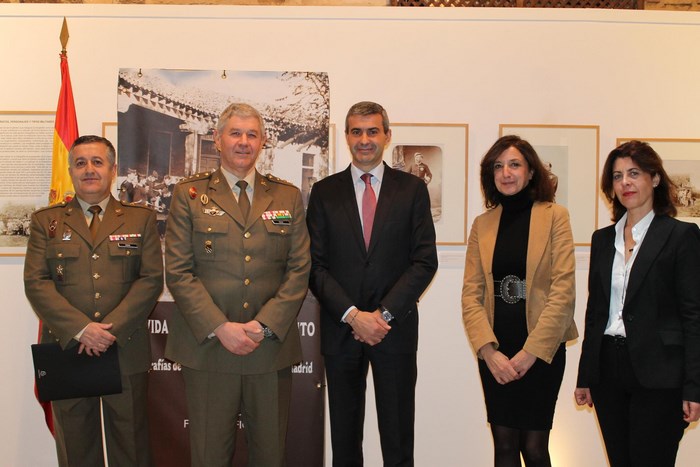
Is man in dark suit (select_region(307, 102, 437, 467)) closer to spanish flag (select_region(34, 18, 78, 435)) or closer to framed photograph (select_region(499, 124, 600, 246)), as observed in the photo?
framed photograph (select_region(499, 124, 600, 246))

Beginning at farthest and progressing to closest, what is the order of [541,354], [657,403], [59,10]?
1. [59,10]
2. [541,354]
3. [657,403]

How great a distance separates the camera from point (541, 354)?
109 inches

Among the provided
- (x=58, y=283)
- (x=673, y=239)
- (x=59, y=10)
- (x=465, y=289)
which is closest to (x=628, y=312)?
(x=673, y=239)

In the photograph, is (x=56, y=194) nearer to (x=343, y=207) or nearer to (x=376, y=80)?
(x=343, y=207)

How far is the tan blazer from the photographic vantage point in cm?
280

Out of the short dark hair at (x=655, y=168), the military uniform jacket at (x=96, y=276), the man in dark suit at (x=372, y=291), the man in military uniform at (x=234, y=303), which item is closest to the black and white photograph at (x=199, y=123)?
the military uniform jacket at (x=96, y=276)

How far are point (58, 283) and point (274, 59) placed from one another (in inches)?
79.4

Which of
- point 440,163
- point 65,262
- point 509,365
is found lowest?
point 509,365

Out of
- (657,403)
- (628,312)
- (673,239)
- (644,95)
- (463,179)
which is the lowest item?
(657,403)

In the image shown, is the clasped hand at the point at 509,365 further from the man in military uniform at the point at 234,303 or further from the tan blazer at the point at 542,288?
the man in military uniform at the point at 234,303

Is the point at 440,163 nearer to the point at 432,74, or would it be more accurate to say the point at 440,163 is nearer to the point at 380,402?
the point at 432,74

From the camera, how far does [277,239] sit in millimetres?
2957

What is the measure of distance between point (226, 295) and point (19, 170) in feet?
7.23

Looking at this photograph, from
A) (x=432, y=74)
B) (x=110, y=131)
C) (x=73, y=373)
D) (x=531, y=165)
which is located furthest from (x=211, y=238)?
(x=432, y=74)
